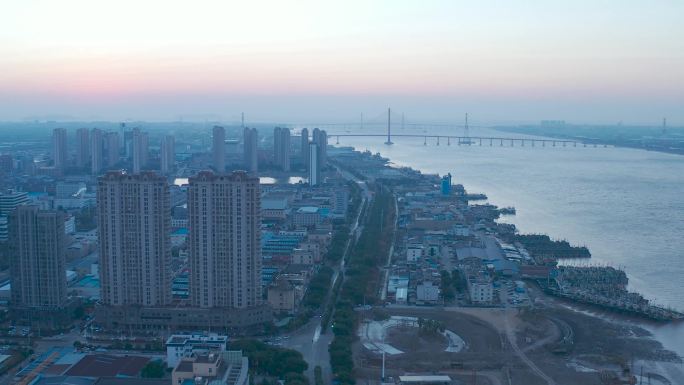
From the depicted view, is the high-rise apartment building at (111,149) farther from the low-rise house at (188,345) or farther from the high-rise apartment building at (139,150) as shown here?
the low-rise house at (188,345)

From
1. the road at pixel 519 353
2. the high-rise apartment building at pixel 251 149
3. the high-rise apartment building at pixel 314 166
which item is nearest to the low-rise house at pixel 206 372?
the road at pixel 519 353

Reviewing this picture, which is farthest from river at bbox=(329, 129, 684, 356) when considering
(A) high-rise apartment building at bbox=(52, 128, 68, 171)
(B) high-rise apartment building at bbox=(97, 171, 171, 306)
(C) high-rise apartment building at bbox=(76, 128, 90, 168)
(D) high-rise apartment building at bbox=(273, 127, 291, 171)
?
(A) high-rise apartment building at bbox=(52, 128, 68, 171)

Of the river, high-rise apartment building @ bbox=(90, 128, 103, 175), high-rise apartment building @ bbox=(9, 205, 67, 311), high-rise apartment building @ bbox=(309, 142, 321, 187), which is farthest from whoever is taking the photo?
high-rise apartment building @ bbox=(90, 128, 103, 175)

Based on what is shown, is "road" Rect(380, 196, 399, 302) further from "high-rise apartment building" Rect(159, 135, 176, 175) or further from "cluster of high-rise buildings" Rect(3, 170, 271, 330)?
"high-rise apartment building" Rect(159, 135, 176, 175)

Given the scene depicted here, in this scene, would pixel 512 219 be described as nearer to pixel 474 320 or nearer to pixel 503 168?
pixel 474 320

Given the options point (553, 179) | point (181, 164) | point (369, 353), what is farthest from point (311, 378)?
point (181, 164)

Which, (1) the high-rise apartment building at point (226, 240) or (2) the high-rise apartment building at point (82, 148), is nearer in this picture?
(1) the high-rise apartment building at point (226, 240)

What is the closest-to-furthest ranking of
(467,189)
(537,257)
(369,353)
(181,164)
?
(369,353) < (537,257) < (467,189) < (181,164)
